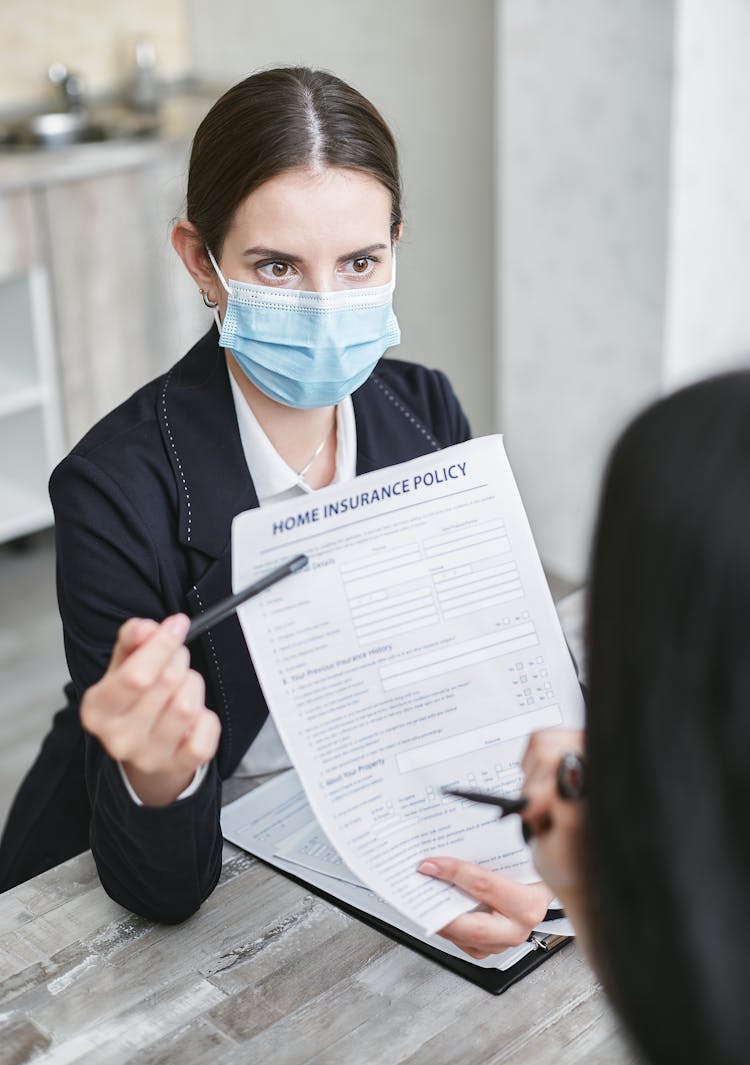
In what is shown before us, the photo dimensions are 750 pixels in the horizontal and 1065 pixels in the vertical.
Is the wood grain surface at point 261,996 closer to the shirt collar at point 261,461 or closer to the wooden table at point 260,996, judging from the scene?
the wooden table at point 260,996

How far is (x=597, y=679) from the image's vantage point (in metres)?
0.61

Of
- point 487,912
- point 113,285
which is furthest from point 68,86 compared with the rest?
point 487,912

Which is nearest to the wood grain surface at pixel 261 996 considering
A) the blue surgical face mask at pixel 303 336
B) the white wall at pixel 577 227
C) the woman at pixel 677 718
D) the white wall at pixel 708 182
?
the woman at pixel 677 718

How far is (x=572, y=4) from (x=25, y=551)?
1931 millimetres

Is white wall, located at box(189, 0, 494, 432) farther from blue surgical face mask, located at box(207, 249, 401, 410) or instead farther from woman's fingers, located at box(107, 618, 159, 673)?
woman's fingers, located at box(107, 618, 159, 673)

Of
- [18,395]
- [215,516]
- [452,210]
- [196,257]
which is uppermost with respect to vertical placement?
[196,257]

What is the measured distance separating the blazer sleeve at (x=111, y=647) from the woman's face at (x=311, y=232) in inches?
10.0

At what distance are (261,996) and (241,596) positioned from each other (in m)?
0.32

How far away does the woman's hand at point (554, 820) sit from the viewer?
0.70 metres

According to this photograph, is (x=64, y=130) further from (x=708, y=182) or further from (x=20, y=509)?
(x=708, y=182)

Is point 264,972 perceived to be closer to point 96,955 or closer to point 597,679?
point 96,955

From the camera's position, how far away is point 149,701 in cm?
89

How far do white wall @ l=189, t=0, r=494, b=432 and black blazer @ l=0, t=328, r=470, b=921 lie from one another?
1897mm

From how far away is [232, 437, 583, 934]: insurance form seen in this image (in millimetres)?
988
